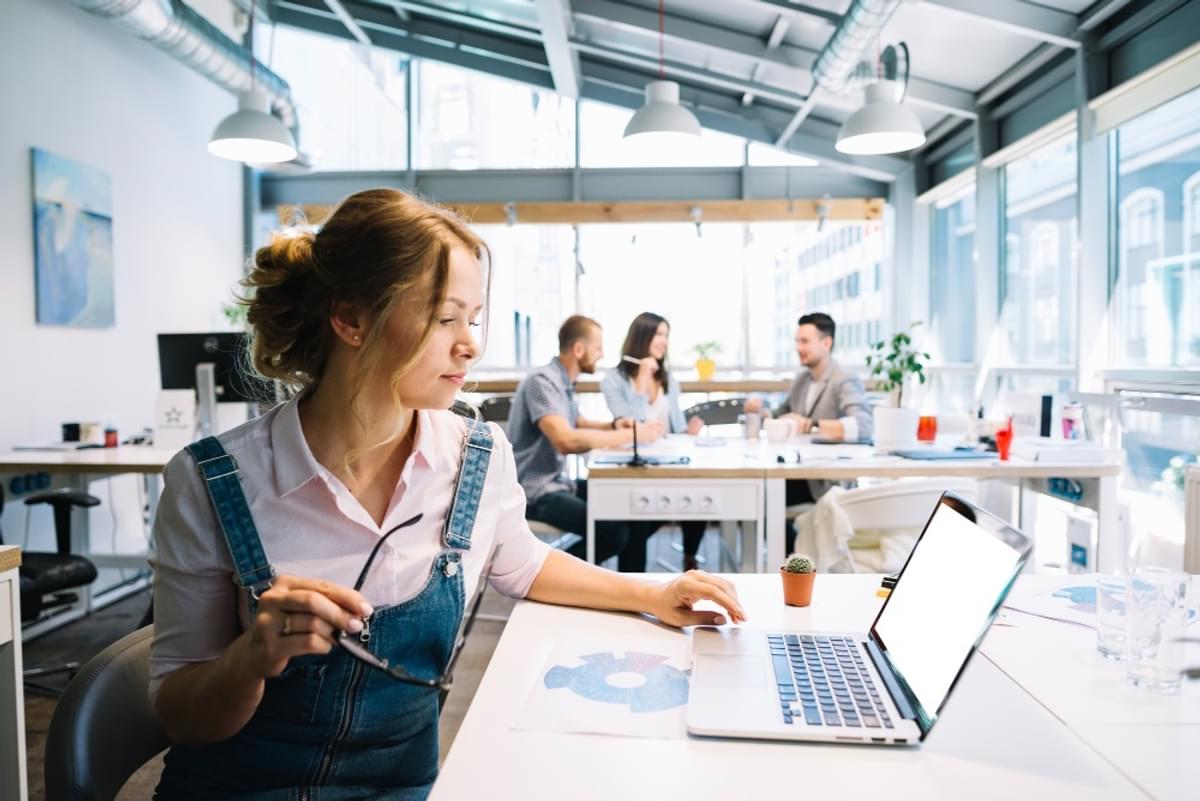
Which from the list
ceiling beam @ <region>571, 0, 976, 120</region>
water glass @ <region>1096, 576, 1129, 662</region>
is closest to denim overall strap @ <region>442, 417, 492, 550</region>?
water glass @ <region>1096, 576, 1129, 662</region>

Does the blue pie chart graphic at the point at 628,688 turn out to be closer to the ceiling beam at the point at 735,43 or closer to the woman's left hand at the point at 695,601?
the woman's left hand at the point at 695,601

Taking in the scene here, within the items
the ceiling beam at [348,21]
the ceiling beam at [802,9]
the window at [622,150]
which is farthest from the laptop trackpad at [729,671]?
the window at [622,150]

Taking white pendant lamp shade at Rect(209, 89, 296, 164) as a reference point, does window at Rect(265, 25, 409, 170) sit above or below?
above

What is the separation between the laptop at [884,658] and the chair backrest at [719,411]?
4.10 metres

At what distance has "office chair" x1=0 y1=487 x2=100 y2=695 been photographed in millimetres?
2787

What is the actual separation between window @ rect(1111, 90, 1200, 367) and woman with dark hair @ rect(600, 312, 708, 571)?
2.25 meters

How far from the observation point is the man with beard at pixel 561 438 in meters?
3.31

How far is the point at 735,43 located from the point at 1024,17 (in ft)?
6.21

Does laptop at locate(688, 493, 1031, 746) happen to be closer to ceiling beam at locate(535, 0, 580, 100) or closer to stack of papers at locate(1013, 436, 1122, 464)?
stack of papers at locate(1013, 436, 1122, 464)

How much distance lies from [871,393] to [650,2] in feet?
11.3

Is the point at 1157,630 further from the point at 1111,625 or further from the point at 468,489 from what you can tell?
the point at 468,489

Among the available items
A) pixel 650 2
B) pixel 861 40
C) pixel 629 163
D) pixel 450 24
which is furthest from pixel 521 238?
pixel 861 40

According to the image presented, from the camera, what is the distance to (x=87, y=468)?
335 cm

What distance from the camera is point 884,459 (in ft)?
10.3
